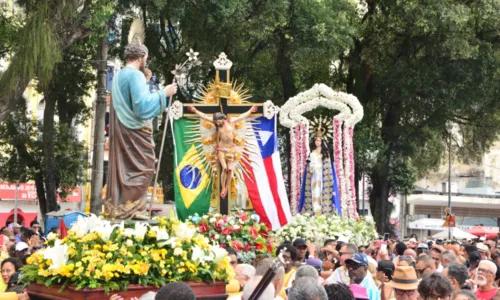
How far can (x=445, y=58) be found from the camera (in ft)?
105

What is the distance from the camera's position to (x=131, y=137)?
10.5m

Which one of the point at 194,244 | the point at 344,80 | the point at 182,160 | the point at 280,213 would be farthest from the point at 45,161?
the point at 194,244

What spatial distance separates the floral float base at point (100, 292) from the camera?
793cm

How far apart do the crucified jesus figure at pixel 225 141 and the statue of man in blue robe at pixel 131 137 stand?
10439 mm

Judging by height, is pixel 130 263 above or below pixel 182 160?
below

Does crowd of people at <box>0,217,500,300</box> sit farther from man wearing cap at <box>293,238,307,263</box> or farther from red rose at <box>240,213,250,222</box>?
red rose at <box>240,213,250,222</box>

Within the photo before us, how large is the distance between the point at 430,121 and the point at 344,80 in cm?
371

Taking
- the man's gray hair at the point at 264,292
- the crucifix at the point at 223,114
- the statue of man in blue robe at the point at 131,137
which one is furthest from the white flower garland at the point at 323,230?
the man's gray hair at the point at 264,292

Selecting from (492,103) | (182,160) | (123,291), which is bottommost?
(123,291)

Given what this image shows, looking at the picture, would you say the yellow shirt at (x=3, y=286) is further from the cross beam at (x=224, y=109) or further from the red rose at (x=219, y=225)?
the cross beam at (x=224, y=109)

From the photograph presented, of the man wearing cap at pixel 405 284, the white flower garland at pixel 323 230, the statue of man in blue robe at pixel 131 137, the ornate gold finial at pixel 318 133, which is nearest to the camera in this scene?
the man wearing cap at pixel 405 284

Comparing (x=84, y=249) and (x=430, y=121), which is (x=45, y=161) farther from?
(x=84, y=249)

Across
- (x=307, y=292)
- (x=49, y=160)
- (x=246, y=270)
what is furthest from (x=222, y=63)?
(x=307, y=292)

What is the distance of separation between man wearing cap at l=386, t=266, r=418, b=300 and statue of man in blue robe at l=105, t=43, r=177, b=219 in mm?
3303
